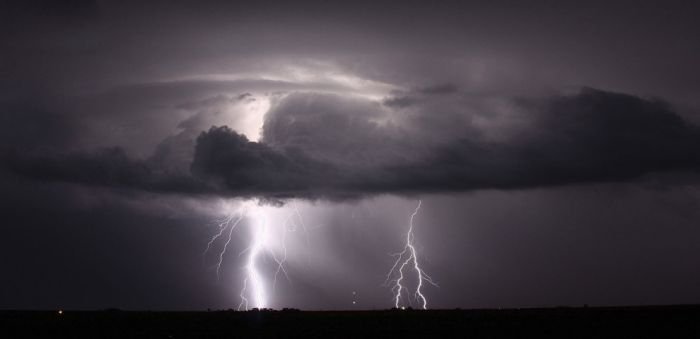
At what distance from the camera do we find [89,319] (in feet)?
252

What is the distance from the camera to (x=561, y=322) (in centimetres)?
6756

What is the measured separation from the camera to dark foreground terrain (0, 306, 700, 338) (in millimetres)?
58562

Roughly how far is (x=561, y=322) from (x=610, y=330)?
799cm

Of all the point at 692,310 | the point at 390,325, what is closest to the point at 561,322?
the point at 390,325

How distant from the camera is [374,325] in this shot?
6656 centimetres

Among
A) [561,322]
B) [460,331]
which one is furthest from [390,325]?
[561,322]

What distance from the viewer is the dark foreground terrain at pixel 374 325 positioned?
192ft

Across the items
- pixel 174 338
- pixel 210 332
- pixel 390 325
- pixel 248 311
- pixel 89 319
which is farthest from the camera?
pixel 248 311

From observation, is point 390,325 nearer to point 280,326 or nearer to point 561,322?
point 280,326

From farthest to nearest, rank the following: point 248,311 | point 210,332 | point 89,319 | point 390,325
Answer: point 248,311
point 89,319
point 390,325
point 210,332

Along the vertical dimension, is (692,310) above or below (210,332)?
above

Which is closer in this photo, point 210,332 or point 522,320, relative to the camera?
point 210,332

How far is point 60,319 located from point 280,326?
22583mm

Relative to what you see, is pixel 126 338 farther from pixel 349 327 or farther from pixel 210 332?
pixel 349 327
